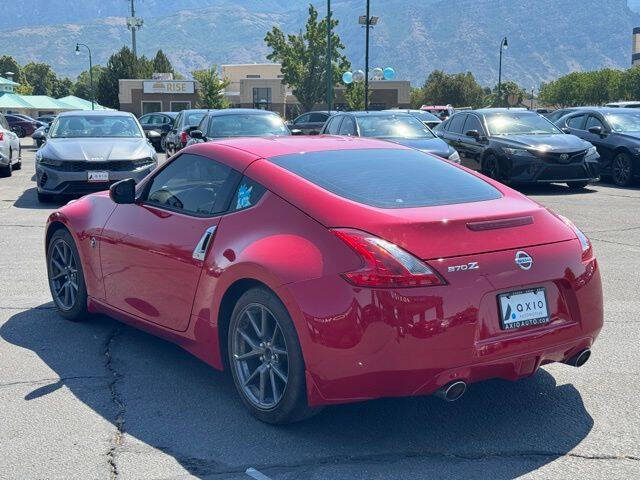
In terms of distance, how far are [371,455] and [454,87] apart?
90.8m

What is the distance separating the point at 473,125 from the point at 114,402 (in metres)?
13.3

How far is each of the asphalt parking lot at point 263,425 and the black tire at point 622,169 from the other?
36.4 feet

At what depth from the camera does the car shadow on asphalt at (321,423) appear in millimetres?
3854

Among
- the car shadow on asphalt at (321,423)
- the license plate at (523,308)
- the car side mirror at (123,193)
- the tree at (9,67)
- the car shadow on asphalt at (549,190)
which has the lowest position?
the car shadow on asphalt at (321,423)

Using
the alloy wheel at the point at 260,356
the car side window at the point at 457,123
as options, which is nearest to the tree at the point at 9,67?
the car side window at the point at 457,123

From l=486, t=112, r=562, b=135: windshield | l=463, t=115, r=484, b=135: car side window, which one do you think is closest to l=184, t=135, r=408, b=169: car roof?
l=486, t=112, r=562, b=135: windshield

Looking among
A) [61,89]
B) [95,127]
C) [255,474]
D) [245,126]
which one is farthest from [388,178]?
[61,89]

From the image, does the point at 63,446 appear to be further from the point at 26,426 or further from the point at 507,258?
the point at 507,258

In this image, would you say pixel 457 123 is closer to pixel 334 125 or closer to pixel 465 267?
pixel 334 125

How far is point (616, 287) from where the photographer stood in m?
7.30

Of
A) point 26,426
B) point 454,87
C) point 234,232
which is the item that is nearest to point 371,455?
point 234,232

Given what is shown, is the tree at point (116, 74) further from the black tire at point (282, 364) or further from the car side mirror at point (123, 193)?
the black tire at point (282, 364)

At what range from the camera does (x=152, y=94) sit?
74438mm

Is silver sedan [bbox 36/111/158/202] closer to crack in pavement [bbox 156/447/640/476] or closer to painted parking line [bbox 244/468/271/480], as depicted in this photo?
crack in pavement [bbox 156/447/640/476]
